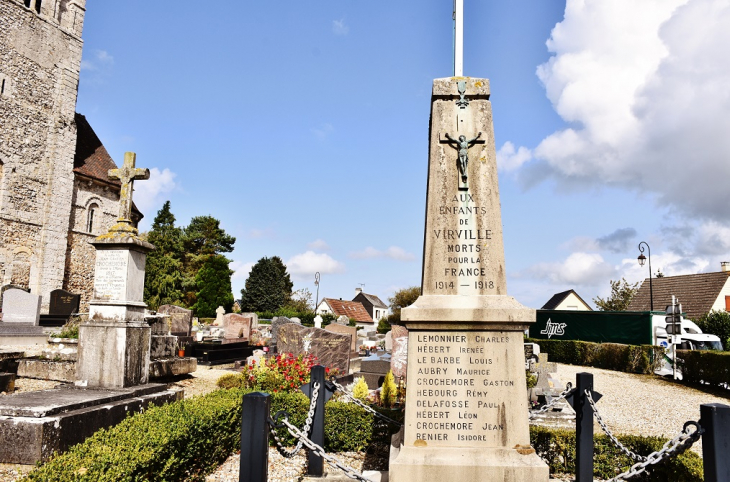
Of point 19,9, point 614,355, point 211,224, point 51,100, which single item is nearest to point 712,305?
point 614,355

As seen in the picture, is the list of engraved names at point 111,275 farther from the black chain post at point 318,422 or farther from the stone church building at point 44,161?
the stone church building at point 44,161

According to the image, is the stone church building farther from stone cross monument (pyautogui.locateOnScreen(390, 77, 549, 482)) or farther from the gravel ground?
stone cross monument (pyautogui.locateOnScreen(390, 77, 549, 482))

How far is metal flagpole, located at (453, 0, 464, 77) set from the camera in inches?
195

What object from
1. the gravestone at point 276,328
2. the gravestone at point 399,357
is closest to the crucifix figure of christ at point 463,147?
the gravestone at point 399,357

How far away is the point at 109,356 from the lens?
7391 mm

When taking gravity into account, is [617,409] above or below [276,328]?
below

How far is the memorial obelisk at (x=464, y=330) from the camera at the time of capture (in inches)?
156

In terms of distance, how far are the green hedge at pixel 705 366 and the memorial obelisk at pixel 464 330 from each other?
1460 cm

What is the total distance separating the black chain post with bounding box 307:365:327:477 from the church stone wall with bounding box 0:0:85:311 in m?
25.7

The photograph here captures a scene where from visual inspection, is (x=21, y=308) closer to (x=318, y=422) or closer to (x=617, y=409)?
(x=318, y=422)

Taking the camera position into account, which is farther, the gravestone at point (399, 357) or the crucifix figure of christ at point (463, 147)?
the gravestone at point (399, 357)

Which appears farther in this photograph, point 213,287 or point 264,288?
point 264,288

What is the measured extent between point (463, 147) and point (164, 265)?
4512 cm

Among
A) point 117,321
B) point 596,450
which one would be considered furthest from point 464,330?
point 117,321
